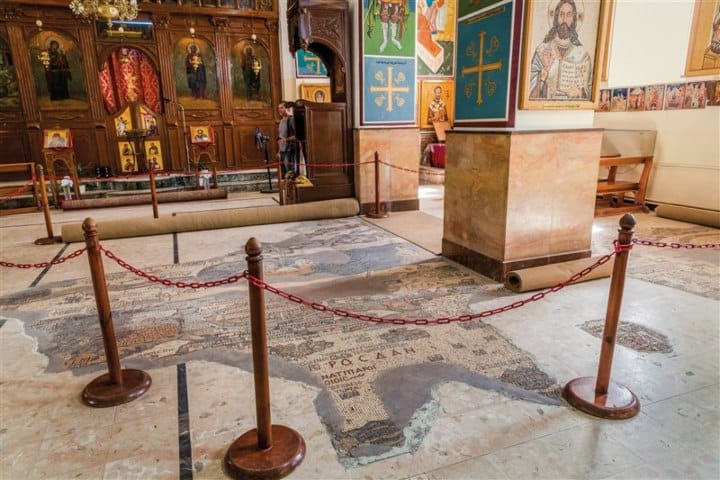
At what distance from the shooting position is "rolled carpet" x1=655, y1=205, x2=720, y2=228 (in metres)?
6.59

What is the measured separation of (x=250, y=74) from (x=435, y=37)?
5.49 m

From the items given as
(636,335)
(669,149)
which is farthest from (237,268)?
(669,149)

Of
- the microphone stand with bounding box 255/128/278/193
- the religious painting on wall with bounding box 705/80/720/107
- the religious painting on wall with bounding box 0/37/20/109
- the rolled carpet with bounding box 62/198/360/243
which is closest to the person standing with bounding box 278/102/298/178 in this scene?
the rolled carpet with bounding box 62/198/360/243

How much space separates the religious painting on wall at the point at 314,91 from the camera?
12884mm

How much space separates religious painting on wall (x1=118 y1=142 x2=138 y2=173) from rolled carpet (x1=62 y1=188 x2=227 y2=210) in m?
2.69

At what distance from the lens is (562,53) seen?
4461mm

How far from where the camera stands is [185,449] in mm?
2314

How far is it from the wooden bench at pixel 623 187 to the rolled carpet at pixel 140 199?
741 centimetres

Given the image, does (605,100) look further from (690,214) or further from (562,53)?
(562,53)

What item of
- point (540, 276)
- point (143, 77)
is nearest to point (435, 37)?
point (143, 77)

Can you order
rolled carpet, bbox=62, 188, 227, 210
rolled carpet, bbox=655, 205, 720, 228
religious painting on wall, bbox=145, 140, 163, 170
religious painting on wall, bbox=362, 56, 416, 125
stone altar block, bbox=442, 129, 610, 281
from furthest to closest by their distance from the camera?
religious painting on wall, bbox=145, 140, 163, 170 → rolled carpet, bbox=62, 188, 227, 210 → religious painting on wall, bbox=362, 56, 416, 125 → rolled carpet, bbox=655, 205, 720, 228 → stone altar block, bbox=442, 129, 610, 281

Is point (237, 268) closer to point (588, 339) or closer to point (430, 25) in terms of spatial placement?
point (588, 339)

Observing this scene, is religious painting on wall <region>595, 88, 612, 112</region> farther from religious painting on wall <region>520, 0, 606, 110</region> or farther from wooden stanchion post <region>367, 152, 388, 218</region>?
religious painting on wall <region>520, 0, 606, 110</region>

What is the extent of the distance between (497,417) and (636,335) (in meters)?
1.62
